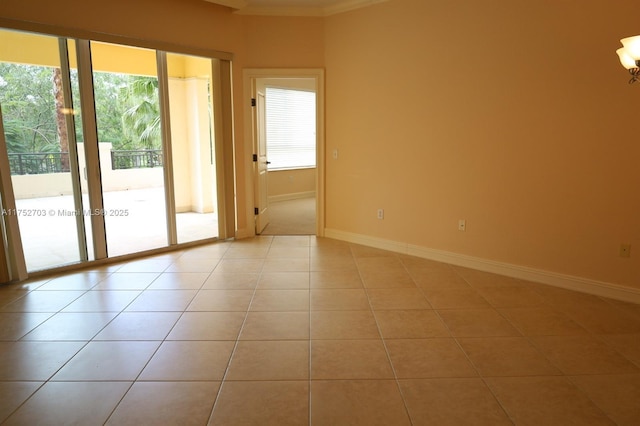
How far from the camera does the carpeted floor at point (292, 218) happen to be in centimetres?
599

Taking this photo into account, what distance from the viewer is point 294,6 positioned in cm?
A: 502

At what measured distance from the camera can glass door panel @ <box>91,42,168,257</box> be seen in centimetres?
431

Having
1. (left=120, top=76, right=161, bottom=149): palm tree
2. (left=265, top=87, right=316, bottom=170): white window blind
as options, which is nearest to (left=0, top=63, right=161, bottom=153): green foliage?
(left=120, top=76, right=161, bottom=149): palm tree

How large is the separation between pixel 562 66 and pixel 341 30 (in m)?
2.58

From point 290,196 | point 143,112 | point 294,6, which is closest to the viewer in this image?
point 143,112

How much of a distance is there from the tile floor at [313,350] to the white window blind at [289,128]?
16.5 ft

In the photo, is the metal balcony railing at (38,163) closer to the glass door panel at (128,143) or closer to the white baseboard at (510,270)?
the glass door panel at (128,143)

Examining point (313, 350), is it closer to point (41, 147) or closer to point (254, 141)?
point (41, 147)

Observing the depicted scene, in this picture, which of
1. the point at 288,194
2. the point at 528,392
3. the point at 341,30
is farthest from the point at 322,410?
the point at 288,194

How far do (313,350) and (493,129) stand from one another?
2.77 meters

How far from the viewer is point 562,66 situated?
11.5 ft

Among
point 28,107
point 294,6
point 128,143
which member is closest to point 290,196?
point 294,6

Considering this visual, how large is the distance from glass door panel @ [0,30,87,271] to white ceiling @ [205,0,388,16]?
6.33ft

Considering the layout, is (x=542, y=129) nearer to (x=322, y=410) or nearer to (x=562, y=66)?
(x=562, y=66)
